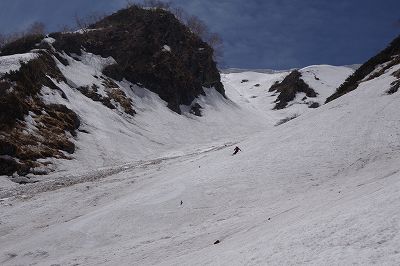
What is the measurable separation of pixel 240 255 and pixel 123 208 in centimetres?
1112

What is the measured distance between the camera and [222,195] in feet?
65.2

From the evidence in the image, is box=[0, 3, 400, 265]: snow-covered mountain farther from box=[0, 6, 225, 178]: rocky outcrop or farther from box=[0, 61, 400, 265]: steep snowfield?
box=[0, 6, 225, 178]: rocky outcrop

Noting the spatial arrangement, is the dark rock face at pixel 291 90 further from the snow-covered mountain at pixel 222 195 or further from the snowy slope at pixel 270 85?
the snow-covered mountain at pixel 222 195

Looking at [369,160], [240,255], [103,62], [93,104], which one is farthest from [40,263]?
[103,62]

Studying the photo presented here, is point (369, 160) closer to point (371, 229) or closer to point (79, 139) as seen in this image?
point (371, 229)

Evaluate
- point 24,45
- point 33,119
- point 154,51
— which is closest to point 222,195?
point 33,119

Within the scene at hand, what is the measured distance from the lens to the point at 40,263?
1559cm

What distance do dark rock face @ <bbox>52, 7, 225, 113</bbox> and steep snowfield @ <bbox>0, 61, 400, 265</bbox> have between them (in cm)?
4006

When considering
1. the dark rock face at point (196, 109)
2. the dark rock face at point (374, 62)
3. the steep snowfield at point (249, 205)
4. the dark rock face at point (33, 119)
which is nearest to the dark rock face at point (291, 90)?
the dark rock face at point (196, 109)

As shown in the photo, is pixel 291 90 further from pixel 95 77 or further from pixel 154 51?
pixel 95 77

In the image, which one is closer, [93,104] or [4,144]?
[4,144]

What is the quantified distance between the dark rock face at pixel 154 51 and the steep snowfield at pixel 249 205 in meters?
40.1

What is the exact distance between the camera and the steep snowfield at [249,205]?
905cm

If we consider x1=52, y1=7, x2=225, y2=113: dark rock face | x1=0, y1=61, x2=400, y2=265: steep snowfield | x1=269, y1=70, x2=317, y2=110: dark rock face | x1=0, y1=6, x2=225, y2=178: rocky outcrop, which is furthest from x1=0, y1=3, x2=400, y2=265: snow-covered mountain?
x1=269, y1=70, x2=317, y2=110: dark rock face
